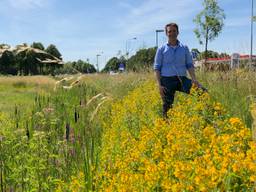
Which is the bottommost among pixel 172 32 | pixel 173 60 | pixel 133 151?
pixel 133 151

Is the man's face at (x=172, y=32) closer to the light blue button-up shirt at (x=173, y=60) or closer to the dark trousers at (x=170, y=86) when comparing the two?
the light blue button-up shirt at (x=173, y=60)

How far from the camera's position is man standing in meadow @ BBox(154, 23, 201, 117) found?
639cm

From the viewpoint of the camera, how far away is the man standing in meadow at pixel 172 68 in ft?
21.0

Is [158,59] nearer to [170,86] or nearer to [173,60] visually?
[173,60]

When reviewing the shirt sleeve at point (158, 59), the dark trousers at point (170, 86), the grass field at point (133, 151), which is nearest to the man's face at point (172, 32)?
the shirt sleeve at point (158, 59)

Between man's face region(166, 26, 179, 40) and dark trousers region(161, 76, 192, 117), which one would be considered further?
dark trousers region(161, 76, 192, 117)

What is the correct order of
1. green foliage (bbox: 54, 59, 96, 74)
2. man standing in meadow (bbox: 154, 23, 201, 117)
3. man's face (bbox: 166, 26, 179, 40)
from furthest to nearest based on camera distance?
1. man standing in meadow (bbox: 154, 23, 201, 117)
2. man's face (bbox: 166, 26, 179, 40)
3. green foliage (bbox: 54, 59, 96, 74)

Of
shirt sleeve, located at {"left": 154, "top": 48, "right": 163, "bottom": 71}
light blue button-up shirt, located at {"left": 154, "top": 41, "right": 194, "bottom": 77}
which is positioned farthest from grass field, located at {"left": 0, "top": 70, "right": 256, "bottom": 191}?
shirt sleeve, located at {"left": 154, "top": 48, "right": 163, "bottom": 71}

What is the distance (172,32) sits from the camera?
625cm

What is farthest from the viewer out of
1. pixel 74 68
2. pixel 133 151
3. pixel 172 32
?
pixel 172 32

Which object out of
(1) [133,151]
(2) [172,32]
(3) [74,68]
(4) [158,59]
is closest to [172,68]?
(4) [158,59]

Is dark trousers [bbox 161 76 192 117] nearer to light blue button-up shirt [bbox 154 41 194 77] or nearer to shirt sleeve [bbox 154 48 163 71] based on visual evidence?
light blue button-up shirt [bbox 154 41 194 77]

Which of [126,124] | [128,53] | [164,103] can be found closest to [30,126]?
[126,124]

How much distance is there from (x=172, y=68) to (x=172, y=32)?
528mm
